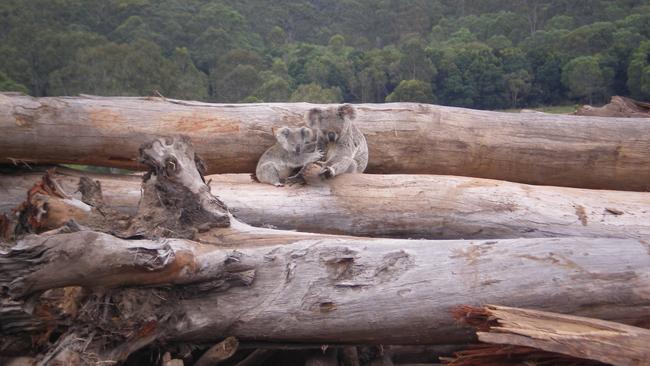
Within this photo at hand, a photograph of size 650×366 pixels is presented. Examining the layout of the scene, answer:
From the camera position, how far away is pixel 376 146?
5391 millimetres

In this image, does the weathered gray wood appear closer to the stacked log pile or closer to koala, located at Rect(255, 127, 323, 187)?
the stacked log pile

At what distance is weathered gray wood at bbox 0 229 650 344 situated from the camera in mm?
3209

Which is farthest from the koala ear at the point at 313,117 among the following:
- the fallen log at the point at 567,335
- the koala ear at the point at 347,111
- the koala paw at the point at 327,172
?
the fallen log at the point at 567,335

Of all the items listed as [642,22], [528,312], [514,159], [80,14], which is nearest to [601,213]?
[514,159]

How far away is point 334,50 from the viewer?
44.7ft

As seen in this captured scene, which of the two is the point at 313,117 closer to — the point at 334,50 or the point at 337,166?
the point at 337,166

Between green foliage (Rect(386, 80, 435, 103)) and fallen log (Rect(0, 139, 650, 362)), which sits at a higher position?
green foliage (Rect(386, 80, 435, 103))

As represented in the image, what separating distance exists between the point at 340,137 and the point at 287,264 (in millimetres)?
1891

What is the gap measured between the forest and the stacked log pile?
3253 mm

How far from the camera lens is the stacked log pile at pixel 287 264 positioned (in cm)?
291

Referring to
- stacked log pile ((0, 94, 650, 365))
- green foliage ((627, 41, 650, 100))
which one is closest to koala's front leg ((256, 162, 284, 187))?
Answer: stacked log pile ((0, 94, 650, 365))

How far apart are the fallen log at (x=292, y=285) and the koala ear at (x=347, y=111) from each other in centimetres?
181

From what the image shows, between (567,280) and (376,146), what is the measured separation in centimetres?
238

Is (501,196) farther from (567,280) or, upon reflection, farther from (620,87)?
(620,87)
